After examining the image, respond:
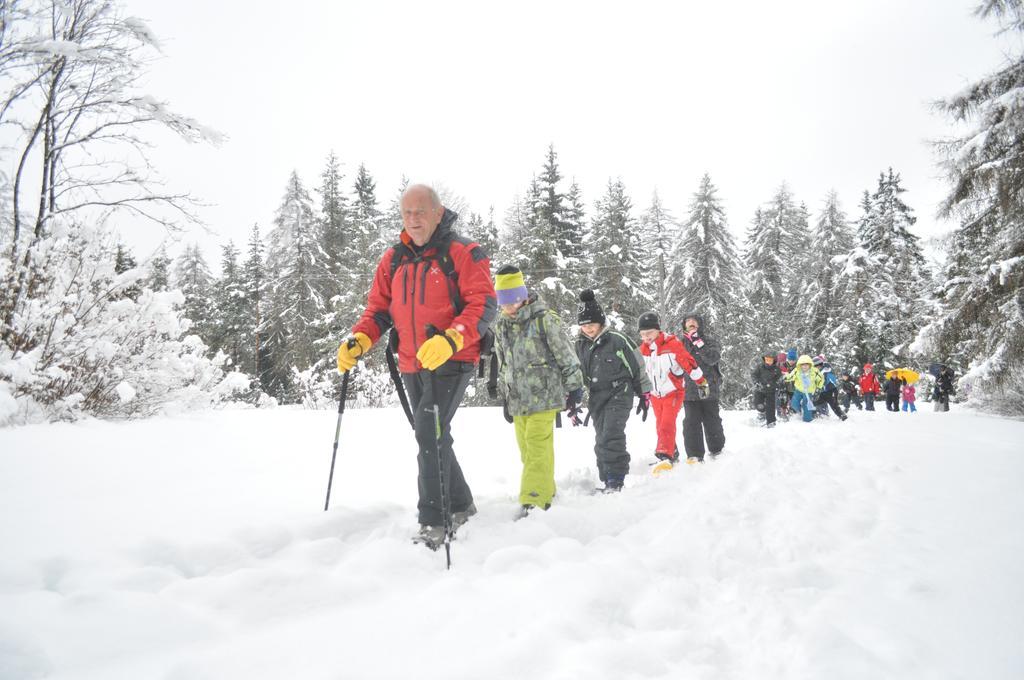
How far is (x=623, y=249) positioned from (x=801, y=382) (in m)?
16.4

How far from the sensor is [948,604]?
1978 mm

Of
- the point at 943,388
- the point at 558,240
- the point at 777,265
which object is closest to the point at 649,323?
the point at 943,388

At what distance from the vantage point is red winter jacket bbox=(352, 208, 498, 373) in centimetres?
321

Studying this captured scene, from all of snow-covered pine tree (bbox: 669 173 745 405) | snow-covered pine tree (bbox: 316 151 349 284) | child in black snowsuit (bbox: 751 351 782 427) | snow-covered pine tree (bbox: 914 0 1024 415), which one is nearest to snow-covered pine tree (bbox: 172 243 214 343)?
snow-covered pine tree (bbox: 316 151 349 284)

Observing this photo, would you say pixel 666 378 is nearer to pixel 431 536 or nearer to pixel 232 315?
pixel 431 536

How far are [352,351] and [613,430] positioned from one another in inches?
98.0

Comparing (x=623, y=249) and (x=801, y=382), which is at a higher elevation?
(x=623, y=249)

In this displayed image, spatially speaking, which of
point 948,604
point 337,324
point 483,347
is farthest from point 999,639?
point 337,324

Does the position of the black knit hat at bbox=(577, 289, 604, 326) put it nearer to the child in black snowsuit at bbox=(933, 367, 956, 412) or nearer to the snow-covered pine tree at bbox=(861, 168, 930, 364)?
the child in black snowsuit at bbox=(933, 367, 956, 412)

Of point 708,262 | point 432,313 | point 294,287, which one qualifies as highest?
point 708,262

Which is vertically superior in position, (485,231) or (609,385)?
(485,231)

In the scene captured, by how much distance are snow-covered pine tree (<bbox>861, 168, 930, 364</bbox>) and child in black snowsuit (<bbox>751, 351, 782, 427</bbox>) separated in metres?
19.8

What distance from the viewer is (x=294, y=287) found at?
27859 millimetres

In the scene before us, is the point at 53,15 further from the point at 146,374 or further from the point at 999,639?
the point at 999,639
